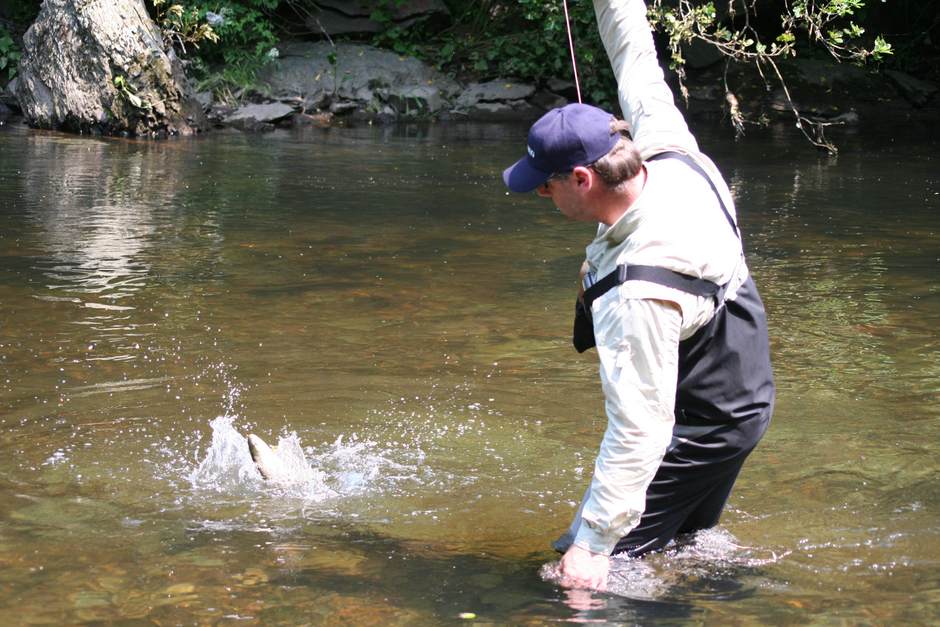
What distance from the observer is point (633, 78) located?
12.4 feet

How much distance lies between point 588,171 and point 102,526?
7.75 feet

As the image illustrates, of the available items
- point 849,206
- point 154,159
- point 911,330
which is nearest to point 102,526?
point 911,330

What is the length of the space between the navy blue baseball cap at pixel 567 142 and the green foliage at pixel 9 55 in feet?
60.5

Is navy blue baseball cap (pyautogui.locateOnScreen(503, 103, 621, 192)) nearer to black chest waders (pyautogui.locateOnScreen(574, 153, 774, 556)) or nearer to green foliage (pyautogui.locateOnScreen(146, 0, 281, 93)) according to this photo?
black chest waders (pyautogui.locateOnScreen(574, 153, 774, 556))

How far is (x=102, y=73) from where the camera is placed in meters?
17.3

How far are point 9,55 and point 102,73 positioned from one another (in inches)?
132

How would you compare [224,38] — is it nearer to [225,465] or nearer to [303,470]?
[225,465]

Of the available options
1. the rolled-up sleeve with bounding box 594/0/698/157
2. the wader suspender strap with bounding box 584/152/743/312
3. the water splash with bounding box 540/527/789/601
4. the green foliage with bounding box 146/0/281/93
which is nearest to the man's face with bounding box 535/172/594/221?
the wader suspender strap with bounding box 584/152/743/312

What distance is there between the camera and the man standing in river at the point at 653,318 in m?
3.05

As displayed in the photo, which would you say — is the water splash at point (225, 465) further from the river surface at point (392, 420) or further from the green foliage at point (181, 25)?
the green foliage at point (181, 25)

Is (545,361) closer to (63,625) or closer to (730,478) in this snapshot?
(730,478)

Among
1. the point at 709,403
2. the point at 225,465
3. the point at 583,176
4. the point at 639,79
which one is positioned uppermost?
the point at 639,79

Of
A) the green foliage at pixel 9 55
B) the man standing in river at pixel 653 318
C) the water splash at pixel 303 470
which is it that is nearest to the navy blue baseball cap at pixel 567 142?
the man standing in river at pixel 653 318

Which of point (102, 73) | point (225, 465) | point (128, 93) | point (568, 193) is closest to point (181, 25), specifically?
point (102, 73)
